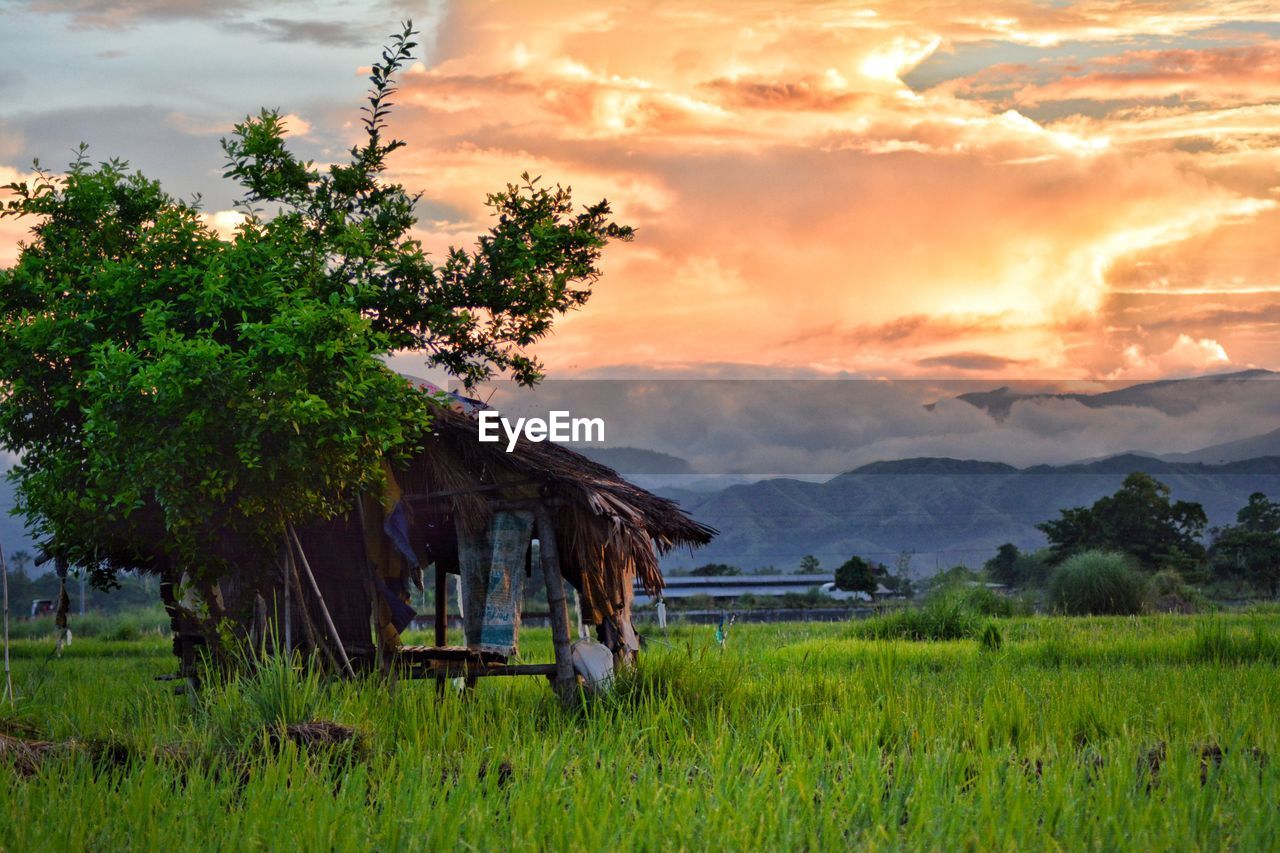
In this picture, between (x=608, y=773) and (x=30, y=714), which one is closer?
(x=608, y=773)

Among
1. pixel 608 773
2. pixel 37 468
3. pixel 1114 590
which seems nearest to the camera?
pixel 608 773

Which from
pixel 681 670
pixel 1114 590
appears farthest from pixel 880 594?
pixel 681 670

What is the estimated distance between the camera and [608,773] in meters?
5.90

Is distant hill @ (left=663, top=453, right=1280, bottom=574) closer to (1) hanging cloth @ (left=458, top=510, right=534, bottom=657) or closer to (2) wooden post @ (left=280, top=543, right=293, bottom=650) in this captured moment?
(1) hanging cloth @ (left=458, top=510, right=534, bottom=657)

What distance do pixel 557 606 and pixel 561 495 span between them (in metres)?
0.84

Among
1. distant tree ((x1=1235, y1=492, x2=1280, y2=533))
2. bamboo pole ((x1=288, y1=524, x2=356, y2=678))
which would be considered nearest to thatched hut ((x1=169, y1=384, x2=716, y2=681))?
bamboo pole ((x1=288, y1=524, x2=356, y2=678))

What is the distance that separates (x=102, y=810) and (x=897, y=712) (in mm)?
4626

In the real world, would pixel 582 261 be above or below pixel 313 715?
above

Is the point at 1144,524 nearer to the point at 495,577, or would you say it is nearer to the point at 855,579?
the point at 855,579

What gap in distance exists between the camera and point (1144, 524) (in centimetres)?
4000

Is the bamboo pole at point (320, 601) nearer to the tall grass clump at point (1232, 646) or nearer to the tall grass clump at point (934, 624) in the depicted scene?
the tall grass clump at point (1232, 646)

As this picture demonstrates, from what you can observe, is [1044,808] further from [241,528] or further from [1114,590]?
[1114,590]

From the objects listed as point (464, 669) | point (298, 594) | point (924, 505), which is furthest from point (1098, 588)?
point (924, 505)

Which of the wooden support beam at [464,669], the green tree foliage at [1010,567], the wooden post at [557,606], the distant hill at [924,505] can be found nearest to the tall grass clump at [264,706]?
the wooden support beam at [464,669]
